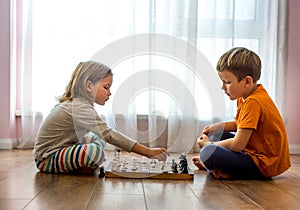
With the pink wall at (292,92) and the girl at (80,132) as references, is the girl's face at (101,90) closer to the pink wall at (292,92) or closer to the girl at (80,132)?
the girl at (80,132)

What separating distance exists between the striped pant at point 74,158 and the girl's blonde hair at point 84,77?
0.57 ft

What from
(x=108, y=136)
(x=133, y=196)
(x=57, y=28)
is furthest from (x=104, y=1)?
(x=133, y=196)

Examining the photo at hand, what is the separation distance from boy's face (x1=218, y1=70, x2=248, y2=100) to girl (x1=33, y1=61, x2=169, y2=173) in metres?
Result: 0.34

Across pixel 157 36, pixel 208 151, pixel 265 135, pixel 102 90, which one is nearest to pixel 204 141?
pixel 208 151

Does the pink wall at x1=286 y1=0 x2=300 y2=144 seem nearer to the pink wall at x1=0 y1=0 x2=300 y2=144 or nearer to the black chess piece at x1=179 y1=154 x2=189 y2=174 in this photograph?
the pink wall at x1=0 y1=0 x2=300 y2=144

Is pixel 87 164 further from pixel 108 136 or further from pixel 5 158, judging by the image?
pixel 5 158

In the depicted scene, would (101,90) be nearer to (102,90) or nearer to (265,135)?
(102,90)

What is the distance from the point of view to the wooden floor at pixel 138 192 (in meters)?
1.04

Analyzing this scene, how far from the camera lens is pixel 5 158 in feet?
6.26

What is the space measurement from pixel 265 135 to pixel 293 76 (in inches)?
43.3

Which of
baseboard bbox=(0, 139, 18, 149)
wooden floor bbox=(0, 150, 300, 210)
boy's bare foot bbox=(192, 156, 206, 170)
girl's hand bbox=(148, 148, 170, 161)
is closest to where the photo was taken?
wooden floor bbox=(0, 150, 300, 210)

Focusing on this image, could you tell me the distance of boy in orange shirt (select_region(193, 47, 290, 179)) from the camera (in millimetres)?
Answer: 1474

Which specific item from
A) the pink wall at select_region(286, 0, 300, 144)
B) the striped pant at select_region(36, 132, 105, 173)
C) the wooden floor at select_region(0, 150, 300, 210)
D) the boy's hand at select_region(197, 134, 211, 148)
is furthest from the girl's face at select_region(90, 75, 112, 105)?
the pink wall at select_region(286, 0, 300, 144)

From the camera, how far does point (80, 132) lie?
1512 mm
